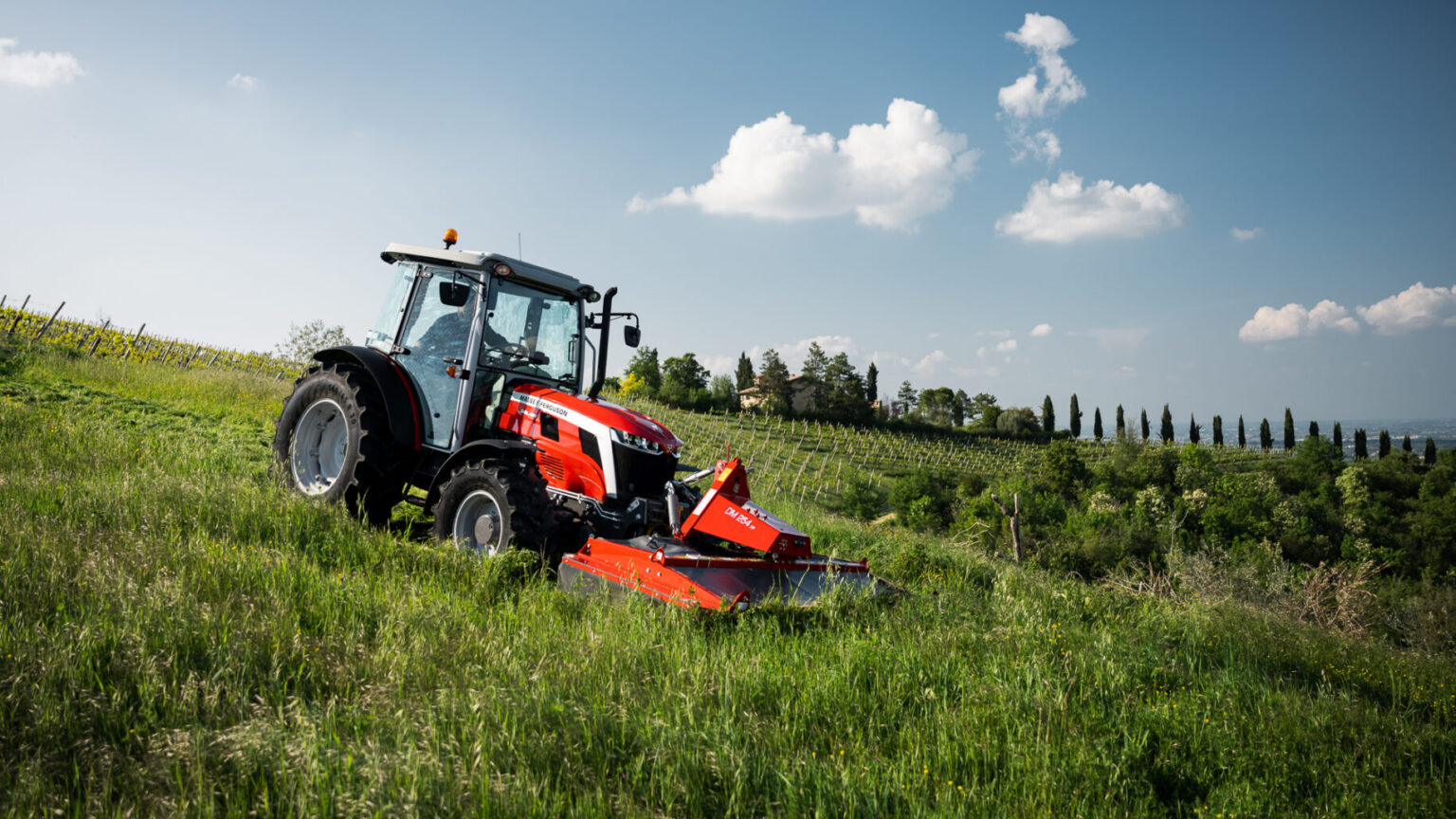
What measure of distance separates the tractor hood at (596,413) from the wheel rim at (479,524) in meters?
0.95

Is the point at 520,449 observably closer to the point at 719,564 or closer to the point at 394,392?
the point at 394,392

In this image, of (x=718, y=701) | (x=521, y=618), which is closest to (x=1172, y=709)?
(x=718, y=701)

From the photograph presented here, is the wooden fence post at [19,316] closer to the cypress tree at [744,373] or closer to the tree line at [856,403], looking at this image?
the tree line at [856,403]

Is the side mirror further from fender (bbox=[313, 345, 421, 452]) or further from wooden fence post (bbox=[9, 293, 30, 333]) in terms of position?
wooden fence post (bbox=[9, 293, 30, 333])

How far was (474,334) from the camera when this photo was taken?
6.31 metres

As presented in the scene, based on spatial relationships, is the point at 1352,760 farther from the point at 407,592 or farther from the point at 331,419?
the point at 331,419

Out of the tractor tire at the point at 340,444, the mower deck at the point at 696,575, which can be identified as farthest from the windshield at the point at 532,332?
the mower deck at the point at 696,575

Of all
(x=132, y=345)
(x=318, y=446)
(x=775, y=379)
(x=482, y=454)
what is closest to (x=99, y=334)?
(x=132, y=345)

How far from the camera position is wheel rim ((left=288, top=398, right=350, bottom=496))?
6.82 m

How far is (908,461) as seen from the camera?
68.5 m

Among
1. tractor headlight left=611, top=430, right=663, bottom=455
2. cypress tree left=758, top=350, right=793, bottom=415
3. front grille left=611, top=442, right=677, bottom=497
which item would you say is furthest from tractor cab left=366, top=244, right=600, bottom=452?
cypress tree left=758, top=350, right=793, bottom=415

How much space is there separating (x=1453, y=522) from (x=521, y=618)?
90.3 metres

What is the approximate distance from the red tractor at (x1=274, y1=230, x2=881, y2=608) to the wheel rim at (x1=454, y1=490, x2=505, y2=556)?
1cm

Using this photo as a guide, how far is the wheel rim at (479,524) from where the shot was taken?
17.5 feet
